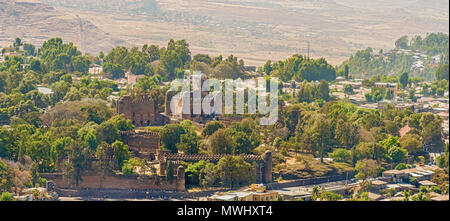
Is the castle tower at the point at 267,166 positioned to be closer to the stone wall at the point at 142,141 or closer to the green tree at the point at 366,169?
the green tree at the point at 366,169

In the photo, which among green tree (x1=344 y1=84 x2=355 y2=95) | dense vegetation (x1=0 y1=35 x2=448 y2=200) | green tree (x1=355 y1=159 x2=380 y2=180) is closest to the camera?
dense vegetation (x1=0 y1=35 x2=448 y2=200)

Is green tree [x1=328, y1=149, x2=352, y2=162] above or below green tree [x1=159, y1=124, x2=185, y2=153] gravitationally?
below

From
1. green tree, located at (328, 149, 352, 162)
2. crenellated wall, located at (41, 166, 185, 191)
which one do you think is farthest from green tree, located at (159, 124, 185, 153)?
green tree, located at (328, 149, 352, 162)

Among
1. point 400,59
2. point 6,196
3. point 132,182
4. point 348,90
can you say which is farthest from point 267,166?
point 400,59

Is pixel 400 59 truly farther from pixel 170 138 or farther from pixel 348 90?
pixel 170 138

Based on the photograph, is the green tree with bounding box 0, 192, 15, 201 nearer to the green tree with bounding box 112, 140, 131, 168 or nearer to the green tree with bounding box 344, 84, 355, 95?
the green tree with bounding box 112, 140, 131, 168

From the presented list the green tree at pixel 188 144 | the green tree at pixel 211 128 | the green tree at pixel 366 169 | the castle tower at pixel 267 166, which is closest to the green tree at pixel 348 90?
the green tree at pixel 211 128

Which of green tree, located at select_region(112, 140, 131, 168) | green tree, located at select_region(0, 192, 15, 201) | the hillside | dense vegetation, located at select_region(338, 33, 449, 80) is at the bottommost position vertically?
dense vegetation, located at select_region(338, 33, 449, 80)

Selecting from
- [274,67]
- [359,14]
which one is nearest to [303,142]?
[274,67]

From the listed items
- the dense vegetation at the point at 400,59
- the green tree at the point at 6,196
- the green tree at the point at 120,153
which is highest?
the green tree at the point at 120,153

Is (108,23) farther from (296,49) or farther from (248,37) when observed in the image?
(296,49)

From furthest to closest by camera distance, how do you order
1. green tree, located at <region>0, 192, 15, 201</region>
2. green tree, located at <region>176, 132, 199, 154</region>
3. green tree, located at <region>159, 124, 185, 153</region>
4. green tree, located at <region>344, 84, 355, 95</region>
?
green tree, located at <region>344, 84, 355, 95</region>, green tree, located at <region>159, 124, 185, 153</region>, green tree, located at <region>176, 132, 199, 154</region>, green tree, located at <region>0, 192, 15, 201</region>
